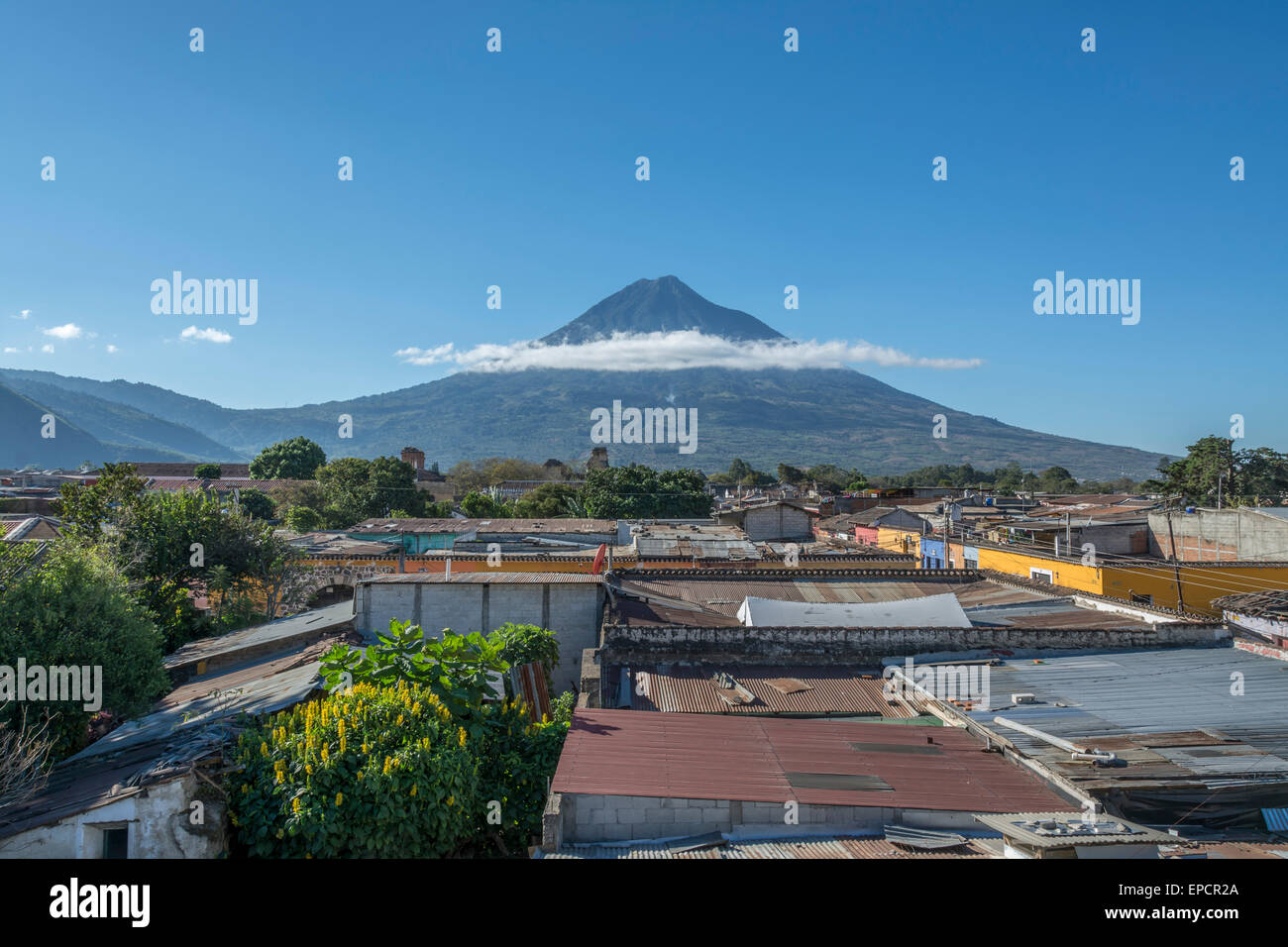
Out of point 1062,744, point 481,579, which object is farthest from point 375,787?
point 481,579

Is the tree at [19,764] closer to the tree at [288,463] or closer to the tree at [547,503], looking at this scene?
the tree at [547,503]

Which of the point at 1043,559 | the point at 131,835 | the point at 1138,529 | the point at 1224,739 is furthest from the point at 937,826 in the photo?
the point at 1138,529

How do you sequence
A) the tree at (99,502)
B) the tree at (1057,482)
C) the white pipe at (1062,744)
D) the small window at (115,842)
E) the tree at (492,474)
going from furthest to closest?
the tree at (1057,482) < the tree at (492,474) < the tree at (99,502) < the white pipe at (1062,744) < the small window at (115,842)

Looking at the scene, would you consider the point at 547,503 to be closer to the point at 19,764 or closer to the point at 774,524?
the point at 774,524

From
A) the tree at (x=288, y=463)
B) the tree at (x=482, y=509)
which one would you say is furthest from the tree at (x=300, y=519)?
the tree at (x=288, y=463)

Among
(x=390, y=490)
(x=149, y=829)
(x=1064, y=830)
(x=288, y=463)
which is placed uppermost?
(x=288, y=463)

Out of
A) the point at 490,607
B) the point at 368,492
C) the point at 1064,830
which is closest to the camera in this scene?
the point at 1064,830

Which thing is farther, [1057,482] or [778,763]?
[1057,482]

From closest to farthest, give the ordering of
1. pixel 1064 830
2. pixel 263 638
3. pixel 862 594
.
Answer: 1. pixel 1064 830
2. pixel 263 638
3. pixel 862 594
